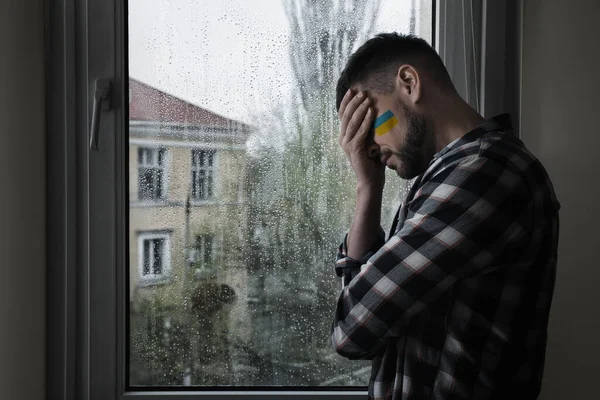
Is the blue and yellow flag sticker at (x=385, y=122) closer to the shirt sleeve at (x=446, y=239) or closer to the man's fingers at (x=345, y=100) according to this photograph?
the man's fingers at (x=345, y=100)

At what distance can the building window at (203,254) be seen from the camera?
4.35 feet

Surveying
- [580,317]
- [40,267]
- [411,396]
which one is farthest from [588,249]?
[40,267]

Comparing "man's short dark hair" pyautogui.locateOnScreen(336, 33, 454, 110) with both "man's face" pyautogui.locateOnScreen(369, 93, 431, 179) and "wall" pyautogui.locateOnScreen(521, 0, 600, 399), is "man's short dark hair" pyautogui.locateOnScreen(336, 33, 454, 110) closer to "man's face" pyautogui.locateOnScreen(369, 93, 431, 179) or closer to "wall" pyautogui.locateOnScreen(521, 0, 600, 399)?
"man's face" pyautogui.locateOnScreen(369, 93, 431, 179)

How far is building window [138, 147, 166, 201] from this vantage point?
4.33 feet

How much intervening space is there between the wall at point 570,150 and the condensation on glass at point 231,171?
0.94 ft

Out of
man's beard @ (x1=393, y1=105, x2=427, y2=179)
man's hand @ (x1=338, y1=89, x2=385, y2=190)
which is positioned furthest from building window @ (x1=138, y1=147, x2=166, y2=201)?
man's beard @ (x1=393, y1=105, x2=427, y2=179)

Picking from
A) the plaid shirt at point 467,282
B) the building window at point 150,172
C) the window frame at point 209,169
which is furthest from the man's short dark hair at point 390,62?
the building window at point 150,172

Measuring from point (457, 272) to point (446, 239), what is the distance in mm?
53

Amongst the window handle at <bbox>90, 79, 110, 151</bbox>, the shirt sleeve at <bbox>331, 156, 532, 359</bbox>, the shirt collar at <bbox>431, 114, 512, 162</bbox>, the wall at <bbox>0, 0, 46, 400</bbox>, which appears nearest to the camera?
the shirt sleeve at <bbox>331, 156, 532, 359</bbox>

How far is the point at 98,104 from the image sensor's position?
1.26 metres

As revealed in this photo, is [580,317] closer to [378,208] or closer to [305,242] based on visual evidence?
[378,208]

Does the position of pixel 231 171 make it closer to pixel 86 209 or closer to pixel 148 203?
pixel 148 203

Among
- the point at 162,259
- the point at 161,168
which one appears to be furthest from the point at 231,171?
the point at 162,259

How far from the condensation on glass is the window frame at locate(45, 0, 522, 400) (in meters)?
0.04
